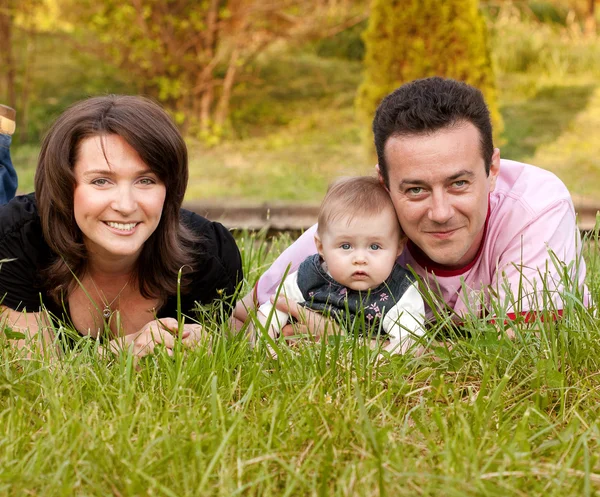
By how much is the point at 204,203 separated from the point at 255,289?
4127 mm

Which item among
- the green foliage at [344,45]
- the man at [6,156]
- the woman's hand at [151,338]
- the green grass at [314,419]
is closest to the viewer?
the green grass at [314,419]

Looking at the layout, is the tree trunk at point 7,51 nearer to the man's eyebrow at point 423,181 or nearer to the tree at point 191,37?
the tree at point 191,37

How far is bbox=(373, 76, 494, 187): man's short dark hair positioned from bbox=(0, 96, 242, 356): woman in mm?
857

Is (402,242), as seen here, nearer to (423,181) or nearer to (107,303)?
(423,181)

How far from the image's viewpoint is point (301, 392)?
2316 millimetres

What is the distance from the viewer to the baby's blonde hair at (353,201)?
3.21m

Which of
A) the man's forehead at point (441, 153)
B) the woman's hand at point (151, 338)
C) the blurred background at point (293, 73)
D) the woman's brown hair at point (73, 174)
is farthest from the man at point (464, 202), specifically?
the blurred background at point (293, 73)

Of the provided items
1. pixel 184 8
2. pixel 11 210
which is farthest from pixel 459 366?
pixel 184 8

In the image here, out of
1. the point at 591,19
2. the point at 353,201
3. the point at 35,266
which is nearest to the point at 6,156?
the point at 35,266

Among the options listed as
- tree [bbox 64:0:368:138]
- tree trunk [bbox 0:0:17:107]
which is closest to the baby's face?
tree [bbox 64:0:368:138]

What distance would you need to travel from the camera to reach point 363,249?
3205 millimetres

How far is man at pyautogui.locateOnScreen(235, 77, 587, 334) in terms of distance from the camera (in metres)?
3.04

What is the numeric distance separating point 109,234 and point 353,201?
38.6 inches

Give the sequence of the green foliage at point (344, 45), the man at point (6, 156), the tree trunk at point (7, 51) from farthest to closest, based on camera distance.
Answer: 1. the green foliage at point (344, 45)
2. the tree trunk at point (7, 51)
3. the man at point (6, 156)
